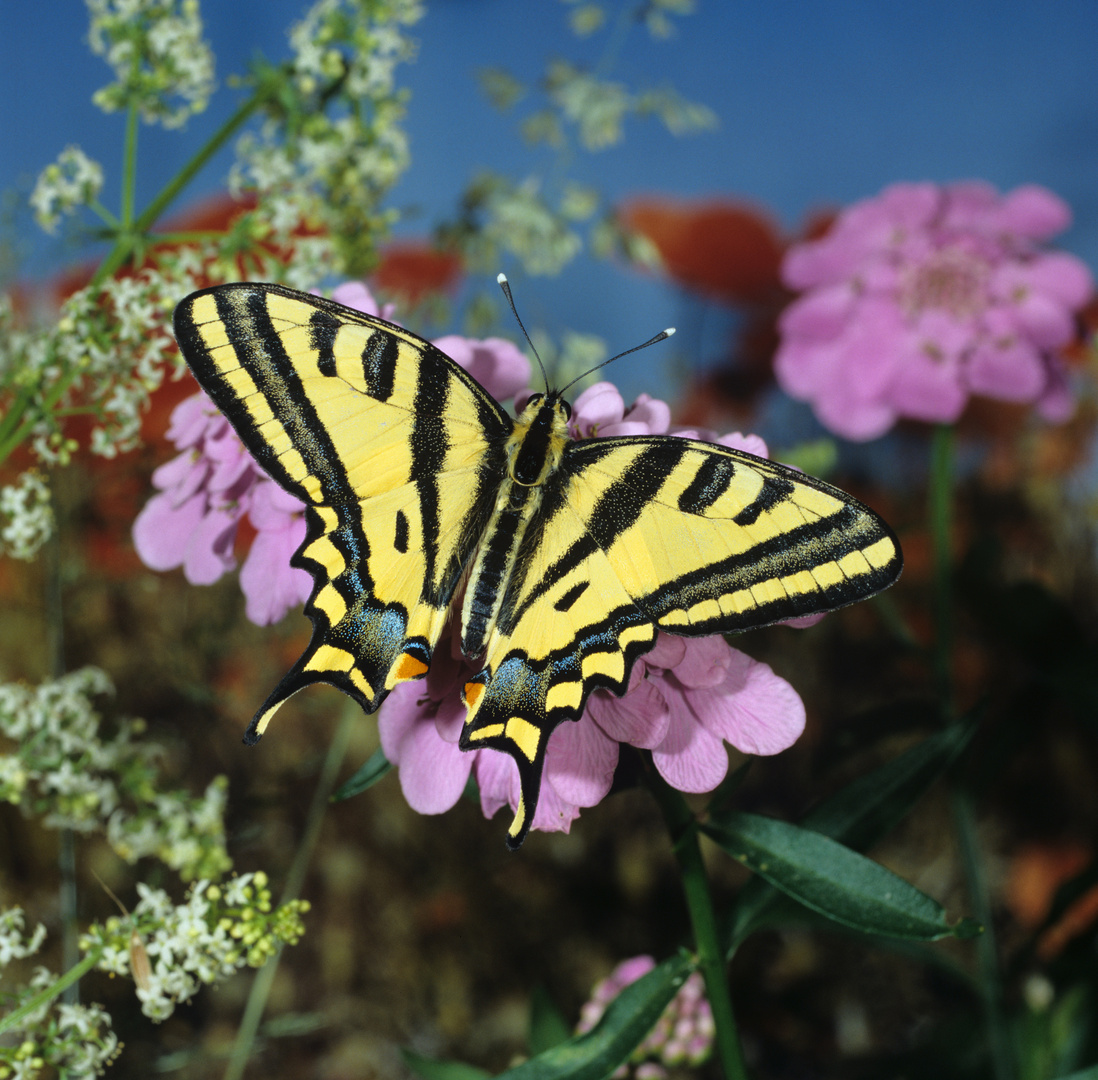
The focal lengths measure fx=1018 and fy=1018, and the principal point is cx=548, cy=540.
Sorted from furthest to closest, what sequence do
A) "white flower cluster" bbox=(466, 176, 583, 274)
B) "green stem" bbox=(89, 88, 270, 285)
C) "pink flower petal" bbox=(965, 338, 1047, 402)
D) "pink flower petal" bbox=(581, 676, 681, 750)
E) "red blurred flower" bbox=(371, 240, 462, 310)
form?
"red blurred flower" bbox=(371, 240, 462, 310), "pink flower petal" bbox=(965, 338, 1047, 402), "white flower cluster" bbox=(466, 176, 583, 274), "green stem" bbox=(89, 88, 270, 285), "pink flower petal" bbox=(581, 676, 681, 750)

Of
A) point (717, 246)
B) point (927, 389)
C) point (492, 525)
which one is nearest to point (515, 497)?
point (492, 525)

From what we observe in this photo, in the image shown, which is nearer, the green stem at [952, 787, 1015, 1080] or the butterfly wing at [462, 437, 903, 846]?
the butterfly wing at [462, 437, 903, 846]

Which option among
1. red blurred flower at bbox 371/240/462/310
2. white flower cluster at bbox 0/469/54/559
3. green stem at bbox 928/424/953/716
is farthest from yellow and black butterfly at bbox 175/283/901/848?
red blurred flower at bbox 371/240/462/310

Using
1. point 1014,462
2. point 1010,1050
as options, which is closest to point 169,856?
point 1010,1050

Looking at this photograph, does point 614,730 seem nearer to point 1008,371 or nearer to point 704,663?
point 704,663

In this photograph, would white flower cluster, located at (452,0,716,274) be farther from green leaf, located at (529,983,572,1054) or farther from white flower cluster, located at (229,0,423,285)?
green leaf, located at (529,983,572,1054)

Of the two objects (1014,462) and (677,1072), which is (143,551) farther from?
(1014,462)

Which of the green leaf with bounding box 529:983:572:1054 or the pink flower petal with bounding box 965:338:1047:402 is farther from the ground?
the pink flower petal with bounding box 965:338:1047:402
